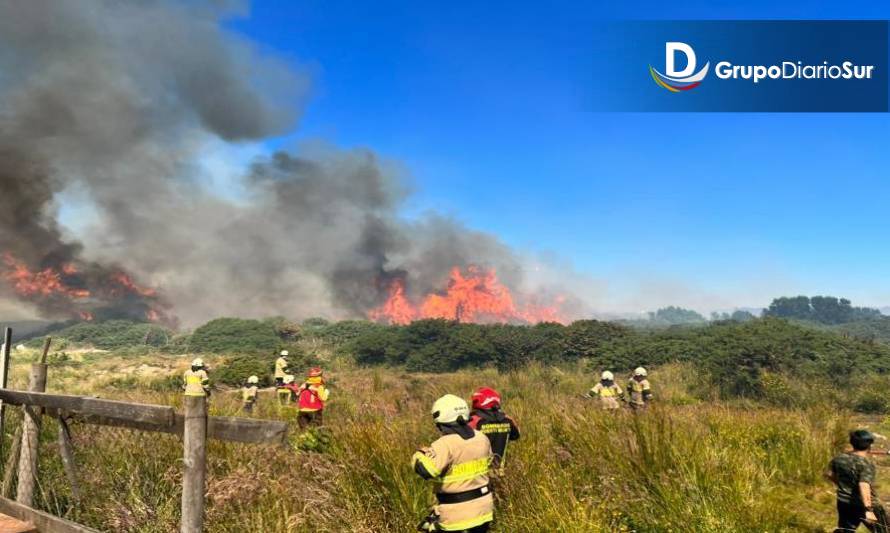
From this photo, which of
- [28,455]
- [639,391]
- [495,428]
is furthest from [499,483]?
[639,391]

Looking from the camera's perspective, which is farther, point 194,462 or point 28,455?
point 28,455

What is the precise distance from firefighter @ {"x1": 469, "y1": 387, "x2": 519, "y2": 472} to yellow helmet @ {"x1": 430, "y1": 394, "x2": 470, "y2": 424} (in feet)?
5.57

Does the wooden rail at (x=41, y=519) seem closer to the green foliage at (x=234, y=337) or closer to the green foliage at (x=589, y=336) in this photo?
the green foliage at (x=589, y=336)

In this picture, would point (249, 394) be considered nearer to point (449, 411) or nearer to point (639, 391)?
point (639, 391)

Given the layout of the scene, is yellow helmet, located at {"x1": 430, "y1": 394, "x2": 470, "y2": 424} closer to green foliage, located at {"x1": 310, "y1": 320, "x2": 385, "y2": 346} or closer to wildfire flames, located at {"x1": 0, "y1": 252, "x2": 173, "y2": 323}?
green foliage, located at {"x1": 310, "y1": 320, "x2": 385, "y2": 346}

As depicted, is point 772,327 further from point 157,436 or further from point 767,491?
point 157,436

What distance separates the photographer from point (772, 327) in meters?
29.6

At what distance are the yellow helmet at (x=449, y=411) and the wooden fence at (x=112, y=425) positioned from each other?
1253 mm

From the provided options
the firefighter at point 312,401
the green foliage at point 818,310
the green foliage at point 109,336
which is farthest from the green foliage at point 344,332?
the green foliage at point 818,310

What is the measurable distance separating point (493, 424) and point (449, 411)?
2015 millimetres

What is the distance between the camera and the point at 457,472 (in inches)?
158

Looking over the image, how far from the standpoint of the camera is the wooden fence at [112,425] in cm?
354

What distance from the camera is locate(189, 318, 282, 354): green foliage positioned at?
4200 centimetres

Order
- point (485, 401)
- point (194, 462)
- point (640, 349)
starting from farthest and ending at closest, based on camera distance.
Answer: point (640, 349), point (485, 401), point (194, 462)
